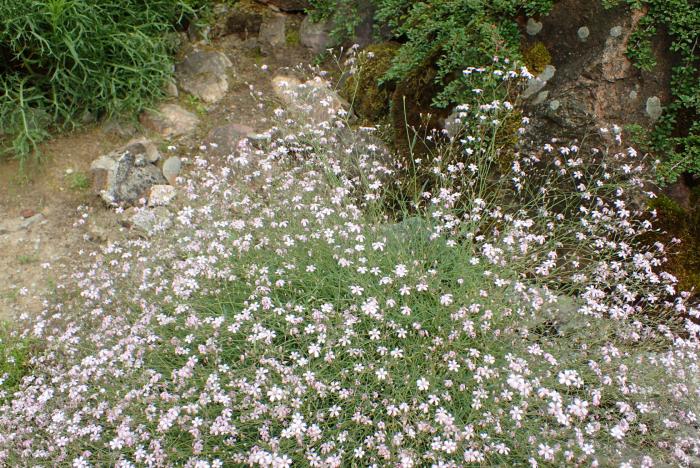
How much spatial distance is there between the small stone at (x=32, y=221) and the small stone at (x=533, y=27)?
4.53 meters

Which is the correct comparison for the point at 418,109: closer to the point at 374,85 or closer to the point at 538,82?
the point at 374,85

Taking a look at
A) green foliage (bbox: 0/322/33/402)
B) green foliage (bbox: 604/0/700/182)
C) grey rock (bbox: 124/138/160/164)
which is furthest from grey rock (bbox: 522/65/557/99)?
green foliage (bbox: 0/322/33/402)

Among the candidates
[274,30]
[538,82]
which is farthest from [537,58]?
[274,30]

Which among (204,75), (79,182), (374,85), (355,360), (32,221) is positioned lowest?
(32,221)

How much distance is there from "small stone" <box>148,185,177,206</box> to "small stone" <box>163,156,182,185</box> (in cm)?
14

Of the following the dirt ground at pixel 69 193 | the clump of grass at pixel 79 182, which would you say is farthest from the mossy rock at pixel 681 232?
the clump of grass at pixel 79 182

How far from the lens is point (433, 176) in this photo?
14.7 ft

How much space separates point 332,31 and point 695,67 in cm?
343

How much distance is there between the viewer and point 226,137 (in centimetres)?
546

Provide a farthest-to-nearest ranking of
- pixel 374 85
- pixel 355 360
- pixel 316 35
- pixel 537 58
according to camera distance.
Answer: pixel 316 35 → pixel 374 85 → pixel 537 58 → pixel 355 360

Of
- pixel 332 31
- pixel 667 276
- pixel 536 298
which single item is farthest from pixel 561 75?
pixel 332 31

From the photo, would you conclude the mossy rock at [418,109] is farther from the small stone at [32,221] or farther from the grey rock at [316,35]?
the small stone at [32,221]

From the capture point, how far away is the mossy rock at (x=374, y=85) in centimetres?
534

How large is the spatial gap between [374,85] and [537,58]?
5.26 feet
